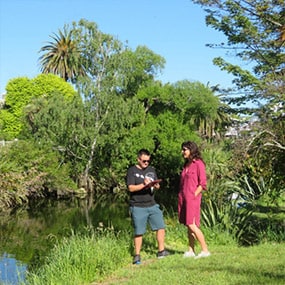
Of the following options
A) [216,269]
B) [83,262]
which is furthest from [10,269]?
[216,269]

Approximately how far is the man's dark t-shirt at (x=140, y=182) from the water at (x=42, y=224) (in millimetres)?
2020

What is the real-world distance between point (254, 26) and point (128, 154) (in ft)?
57.2

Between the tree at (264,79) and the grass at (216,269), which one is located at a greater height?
the tree at (264,79)

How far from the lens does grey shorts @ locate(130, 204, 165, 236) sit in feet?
24.2

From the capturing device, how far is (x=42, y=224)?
18.1 meters

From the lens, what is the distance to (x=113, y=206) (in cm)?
2370

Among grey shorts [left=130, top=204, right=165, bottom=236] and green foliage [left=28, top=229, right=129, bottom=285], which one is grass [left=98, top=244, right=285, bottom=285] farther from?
grey shorts [left=130, top=204, right=165, bottom=236]

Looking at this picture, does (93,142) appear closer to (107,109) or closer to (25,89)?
(107,109)

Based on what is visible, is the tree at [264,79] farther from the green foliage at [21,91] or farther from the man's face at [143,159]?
the green foliage at [21,91]

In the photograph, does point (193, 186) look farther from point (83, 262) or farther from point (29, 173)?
point (29, 173)

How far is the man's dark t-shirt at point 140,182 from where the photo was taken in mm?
7281

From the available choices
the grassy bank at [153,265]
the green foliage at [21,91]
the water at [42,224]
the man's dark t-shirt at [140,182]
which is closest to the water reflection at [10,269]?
the water at [42,224]

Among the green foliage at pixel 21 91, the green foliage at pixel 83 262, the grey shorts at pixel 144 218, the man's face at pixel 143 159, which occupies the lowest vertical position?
the green foliage at pixel 83 262

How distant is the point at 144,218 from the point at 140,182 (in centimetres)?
59
